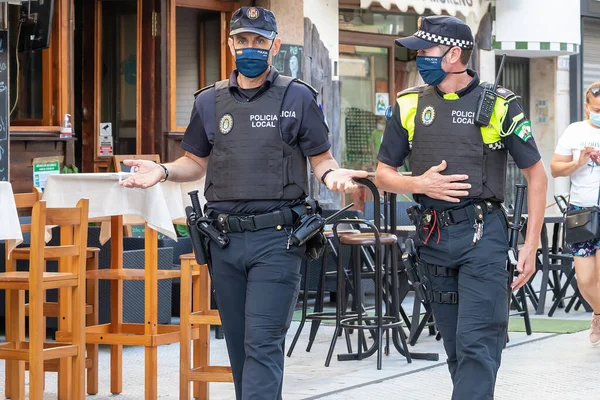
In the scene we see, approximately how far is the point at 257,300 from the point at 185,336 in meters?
1.67

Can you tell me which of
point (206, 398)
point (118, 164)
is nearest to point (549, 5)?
point (118, 164)

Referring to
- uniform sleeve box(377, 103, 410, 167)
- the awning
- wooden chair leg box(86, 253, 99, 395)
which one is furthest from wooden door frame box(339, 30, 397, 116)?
uniform sleeve box(377, 103, 410, 167)

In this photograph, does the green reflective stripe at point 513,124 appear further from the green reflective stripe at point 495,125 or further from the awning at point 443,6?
the awning at point 443,6

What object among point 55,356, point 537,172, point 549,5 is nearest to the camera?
point 537,172

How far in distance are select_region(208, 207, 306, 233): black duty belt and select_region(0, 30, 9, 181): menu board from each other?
5.30 metres

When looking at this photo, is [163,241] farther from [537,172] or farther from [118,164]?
[537,172]

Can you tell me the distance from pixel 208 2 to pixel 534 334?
17.1 feet

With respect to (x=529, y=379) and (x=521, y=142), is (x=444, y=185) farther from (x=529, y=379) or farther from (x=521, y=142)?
(x=529, y=379)

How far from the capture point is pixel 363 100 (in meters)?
14.9

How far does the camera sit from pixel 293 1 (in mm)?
12820

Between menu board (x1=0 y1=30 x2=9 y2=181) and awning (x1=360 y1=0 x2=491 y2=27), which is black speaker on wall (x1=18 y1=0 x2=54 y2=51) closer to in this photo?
menu board (x1=0 y1=30 x2=9 y2=181)

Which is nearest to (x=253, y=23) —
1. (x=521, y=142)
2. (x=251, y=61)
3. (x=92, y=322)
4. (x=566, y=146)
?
(x=251, y=61)

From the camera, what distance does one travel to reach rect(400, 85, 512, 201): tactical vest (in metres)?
5.14

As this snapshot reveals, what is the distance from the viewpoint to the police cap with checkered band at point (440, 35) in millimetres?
5230
